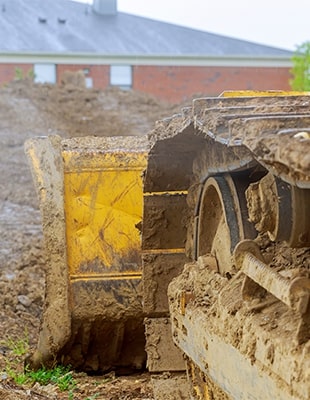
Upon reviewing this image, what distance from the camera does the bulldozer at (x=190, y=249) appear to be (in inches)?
115

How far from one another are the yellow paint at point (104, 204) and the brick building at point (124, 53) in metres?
32.6

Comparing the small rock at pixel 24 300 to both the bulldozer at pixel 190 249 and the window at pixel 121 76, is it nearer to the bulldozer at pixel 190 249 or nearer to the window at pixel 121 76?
the bulldozer at pixel 190 249

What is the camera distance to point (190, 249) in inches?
187

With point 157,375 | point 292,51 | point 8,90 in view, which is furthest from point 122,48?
point 157,375

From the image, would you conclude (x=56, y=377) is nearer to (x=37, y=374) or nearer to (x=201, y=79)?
(x=37, y=374)

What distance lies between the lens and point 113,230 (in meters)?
5.63

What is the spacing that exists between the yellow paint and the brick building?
3260 centimetres

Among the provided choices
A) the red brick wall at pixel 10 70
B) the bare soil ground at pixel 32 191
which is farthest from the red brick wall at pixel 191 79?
the bare soil ground at pixel 32 191

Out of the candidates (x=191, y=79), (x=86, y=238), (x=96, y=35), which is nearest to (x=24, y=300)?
(x=86, y=238)

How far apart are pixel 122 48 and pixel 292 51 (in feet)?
23.1

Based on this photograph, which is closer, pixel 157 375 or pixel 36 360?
pixel 157 375

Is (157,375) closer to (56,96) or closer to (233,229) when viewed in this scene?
(233,229)

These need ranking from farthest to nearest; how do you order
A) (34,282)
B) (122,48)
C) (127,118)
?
1. (122,48)
2. (127,118)
3. (34,282)

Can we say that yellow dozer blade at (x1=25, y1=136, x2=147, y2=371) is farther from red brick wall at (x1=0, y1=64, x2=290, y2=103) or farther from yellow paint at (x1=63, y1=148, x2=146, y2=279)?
red brick wall at (x1=0, y1=64, x2=290, y2=103)
